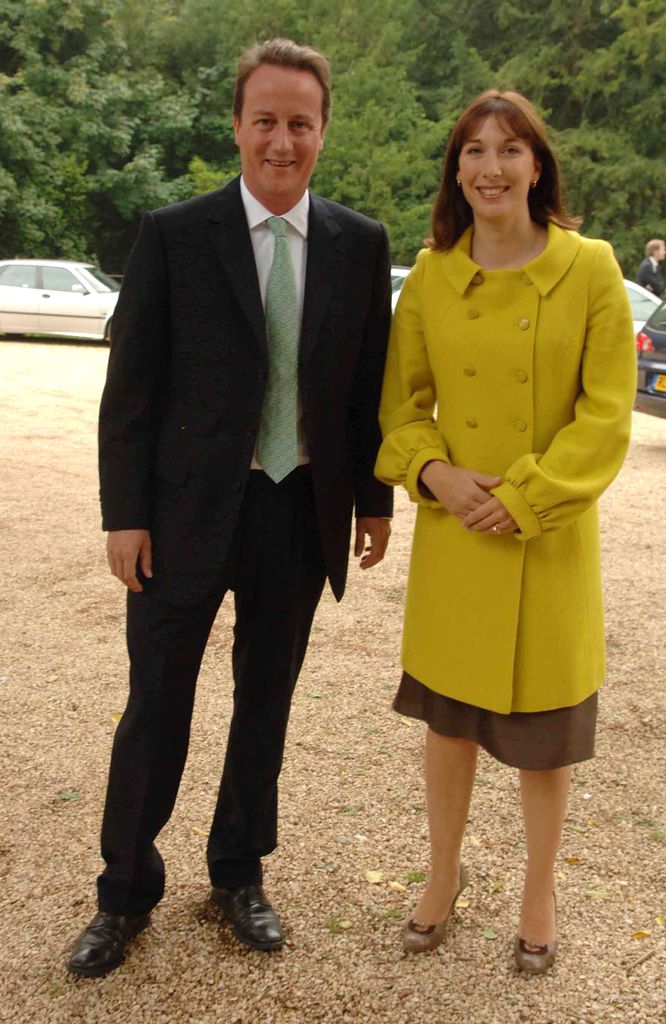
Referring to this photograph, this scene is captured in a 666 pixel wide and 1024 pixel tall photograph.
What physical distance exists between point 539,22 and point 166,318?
32286 millimetres

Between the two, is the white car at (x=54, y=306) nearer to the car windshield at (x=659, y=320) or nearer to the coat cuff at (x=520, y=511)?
the car windshield at (x=659, y=320)

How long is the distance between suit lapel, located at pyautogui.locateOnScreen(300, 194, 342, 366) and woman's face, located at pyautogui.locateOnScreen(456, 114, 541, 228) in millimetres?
369

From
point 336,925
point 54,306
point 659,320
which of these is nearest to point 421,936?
point 336,925

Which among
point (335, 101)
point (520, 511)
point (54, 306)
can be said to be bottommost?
point (54, 306)

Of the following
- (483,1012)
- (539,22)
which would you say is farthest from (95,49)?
(483,1012)

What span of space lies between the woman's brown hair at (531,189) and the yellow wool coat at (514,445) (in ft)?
0.18

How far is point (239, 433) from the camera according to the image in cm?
272

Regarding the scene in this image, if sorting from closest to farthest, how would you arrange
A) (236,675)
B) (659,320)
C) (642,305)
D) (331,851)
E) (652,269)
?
(236,675)
(331,851)
(659,320)
(642,305)
(652,269)

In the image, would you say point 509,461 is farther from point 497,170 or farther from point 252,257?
point 252,257

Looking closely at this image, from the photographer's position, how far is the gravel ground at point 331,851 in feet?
9.18

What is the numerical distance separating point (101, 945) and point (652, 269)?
678 inches

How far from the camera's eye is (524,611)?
2.70 m

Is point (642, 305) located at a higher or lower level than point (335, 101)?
lower

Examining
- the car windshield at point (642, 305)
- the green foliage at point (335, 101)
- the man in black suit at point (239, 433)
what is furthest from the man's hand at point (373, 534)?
the green foliage at point (335, 101)
